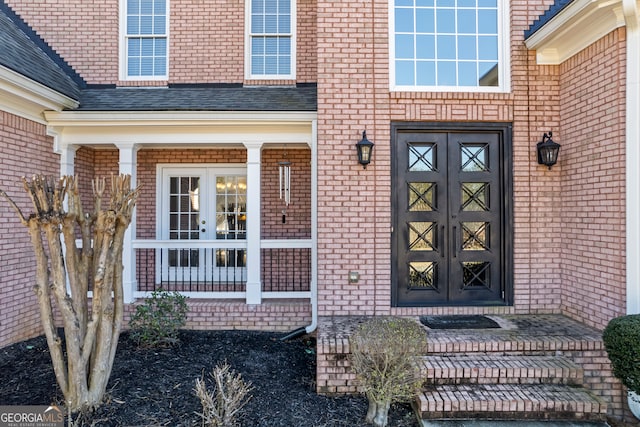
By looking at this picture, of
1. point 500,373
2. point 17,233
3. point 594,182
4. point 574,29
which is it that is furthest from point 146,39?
point 500,373

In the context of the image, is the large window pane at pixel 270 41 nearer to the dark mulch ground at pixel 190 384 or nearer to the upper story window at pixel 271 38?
the upper story window at pixel 271 38

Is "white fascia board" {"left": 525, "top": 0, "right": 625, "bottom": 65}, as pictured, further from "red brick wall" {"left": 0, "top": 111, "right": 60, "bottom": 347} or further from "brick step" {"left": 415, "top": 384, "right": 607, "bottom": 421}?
"red brick wall" {"left": 0, "top": 111, "right": 60, "bottom": 347}

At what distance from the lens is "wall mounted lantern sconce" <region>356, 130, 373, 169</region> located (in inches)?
183

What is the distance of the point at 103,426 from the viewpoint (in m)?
3.04

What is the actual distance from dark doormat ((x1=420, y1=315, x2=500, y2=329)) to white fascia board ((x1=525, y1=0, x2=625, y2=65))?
11.4 feet

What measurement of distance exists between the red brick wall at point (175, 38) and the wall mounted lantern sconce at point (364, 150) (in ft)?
9.40

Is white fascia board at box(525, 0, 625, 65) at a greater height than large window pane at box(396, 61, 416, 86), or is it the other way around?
white fascia board at box(525, 0, 625, 65)

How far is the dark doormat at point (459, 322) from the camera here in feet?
14.4

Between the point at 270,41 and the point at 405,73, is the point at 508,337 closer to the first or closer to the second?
the point at 405,73

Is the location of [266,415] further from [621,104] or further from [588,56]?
[588,56]

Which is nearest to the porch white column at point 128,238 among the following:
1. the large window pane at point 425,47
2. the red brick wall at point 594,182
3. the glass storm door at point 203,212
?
the glass storm door at point 203,212

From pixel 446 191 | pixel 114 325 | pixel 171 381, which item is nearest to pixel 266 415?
pixel 171 381

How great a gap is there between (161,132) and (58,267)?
3.14 metres

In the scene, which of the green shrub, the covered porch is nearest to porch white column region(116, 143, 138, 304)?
the covered porch
